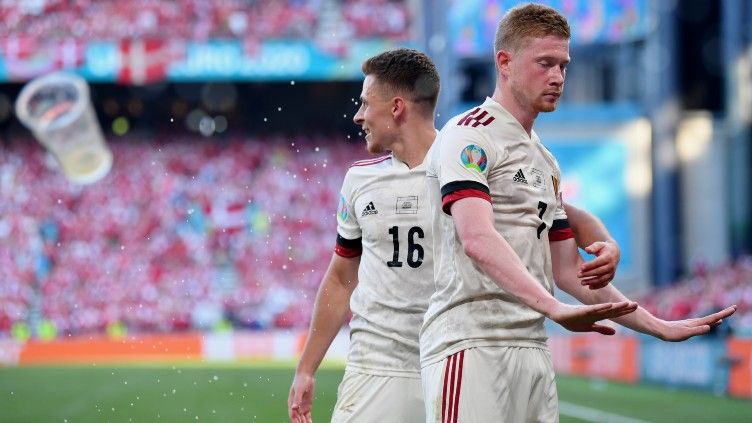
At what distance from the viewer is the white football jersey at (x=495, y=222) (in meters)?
3.92

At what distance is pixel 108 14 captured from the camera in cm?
3291

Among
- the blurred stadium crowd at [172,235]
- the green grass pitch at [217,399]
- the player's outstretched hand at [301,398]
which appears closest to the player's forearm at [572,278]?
the player's outstretched hand at [301,398]

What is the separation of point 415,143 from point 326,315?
0.83 meters

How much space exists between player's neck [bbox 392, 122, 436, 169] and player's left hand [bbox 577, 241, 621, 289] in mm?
1484

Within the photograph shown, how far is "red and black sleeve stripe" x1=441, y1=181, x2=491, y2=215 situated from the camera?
3836 millimetres

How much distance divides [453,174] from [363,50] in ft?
93.3

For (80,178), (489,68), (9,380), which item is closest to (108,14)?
(80,178)

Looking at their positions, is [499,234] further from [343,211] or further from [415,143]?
[343,211]

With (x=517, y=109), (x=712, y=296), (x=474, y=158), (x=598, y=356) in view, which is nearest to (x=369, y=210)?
(x=517, y=109)

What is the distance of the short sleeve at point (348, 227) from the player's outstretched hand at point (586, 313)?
1763 millimetres

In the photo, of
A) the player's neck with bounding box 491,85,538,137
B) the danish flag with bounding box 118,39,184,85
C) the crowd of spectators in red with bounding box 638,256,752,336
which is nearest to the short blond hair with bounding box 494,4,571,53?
the player's neck with bounding box 491,85,538,137

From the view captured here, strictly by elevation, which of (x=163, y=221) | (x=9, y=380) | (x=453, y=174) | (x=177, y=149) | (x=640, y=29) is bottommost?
(x=9, y=380)

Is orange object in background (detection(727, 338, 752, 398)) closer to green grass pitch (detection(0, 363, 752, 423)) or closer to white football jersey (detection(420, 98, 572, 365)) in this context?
green grass pitch (detection(0, 363, 752, 423))

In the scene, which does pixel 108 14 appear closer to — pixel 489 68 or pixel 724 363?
pixel 489 68
